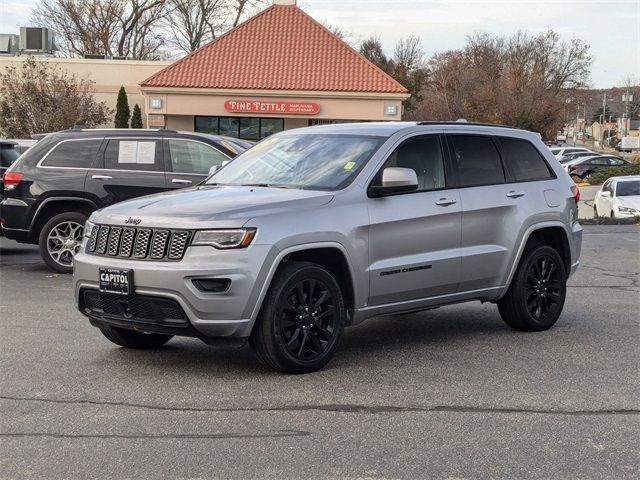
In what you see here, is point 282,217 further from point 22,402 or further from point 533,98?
point 533,98

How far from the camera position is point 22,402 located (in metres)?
5.93

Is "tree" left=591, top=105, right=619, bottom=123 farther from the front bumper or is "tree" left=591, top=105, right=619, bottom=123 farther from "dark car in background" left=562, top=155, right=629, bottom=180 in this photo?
the front bumper

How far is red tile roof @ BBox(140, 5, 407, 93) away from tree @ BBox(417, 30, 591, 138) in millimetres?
32759

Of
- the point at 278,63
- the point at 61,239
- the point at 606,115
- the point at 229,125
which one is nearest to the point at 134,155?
the point at 61,239

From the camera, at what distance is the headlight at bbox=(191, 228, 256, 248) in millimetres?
6297

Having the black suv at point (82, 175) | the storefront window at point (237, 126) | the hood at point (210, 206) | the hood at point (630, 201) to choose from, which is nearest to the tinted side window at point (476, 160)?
the hood at point (210, 206)

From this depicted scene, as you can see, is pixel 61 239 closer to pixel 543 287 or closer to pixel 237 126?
pixel 543 287

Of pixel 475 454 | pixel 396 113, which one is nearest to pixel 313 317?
pixel 475 454

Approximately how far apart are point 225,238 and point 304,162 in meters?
1.43

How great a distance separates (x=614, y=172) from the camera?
4091 cm

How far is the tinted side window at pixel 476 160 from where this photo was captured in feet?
26.3

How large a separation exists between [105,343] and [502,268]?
11.1 feet

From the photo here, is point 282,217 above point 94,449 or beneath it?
above

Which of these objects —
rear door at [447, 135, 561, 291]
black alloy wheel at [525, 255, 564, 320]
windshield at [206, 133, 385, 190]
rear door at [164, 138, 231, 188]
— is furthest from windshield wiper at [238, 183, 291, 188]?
rear door at [164, 138, 231, 188]
